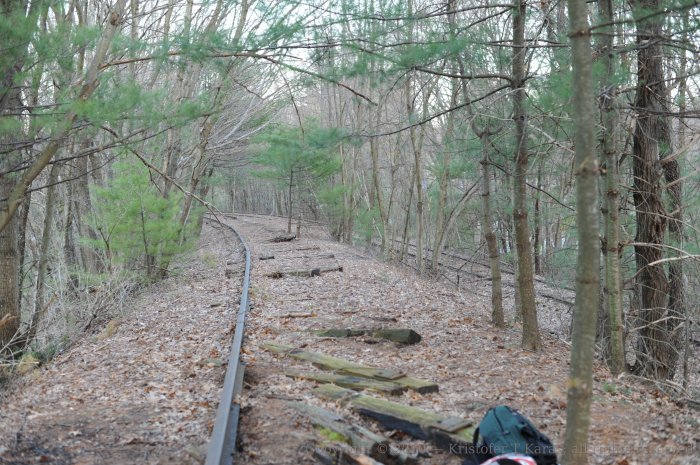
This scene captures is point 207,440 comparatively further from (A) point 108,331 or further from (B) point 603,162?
(B) point 603,162

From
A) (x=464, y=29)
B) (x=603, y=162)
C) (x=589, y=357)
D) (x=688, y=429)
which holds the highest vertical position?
(x=464, y=29)

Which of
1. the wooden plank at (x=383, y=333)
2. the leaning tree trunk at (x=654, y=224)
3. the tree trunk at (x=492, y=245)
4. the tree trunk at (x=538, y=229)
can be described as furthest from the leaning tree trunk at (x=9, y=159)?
the tree trunk at (x=538, y=229)

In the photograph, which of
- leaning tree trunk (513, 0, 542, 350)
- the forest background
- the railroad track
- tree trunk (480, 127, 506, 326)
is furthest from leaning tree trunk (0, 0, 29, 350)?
tree trunk (480, 127, 506, 326)

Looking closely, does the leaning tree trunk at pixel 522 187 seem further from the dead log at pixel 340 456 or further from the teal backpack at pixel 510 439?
the dead log at pixel 340 456

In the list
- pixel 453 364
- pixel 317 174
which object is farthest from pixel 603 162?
pixel 317 174

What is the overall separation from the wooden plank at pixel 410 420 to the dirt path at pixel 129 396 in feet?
3.99

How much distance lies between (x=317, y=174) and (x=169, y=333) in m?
19.1

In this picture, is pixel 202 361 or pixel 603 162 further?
pixel 603 162

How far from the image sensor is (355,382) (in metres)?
6.22

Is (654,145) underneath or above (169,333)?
above

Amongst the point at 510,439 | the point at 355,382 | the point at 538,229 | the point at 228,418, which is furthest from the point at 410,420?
the point at 538,229

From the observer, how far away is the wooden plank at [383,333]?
8375mm

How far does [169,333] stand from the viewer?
9.24 meters

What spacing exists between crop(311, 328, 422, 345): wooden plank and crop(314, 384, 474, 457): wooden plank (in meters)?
2.58
